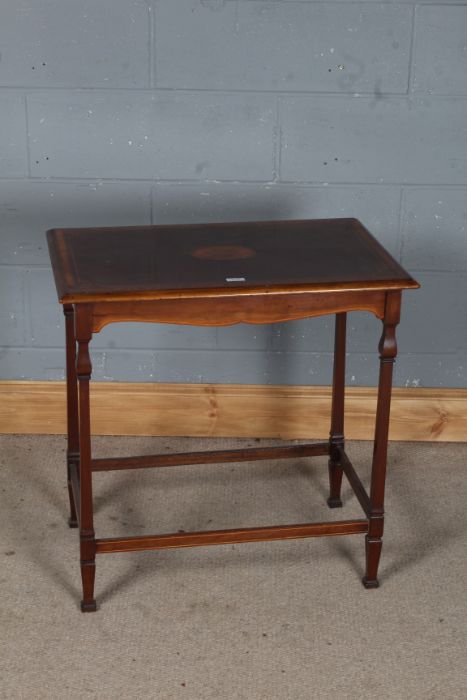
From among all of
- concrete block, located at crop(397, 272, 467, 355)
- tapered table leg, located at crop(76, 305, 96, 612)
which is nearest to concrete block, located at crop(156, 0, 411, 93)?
concrete block, located at crop(397, 272, 467, 355)

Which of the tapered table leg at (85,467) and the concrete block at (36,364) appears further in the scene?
the concrete block at (36,364)

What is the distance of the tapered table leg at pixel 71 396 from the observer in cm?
282

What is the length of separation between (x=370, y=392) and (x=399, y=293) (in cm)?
104

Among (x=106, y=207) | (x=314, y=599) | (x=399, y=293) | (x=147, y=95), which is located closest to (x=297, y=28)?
(x=147, y=95)

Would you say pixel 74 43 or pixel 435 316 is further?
pixel 435 316

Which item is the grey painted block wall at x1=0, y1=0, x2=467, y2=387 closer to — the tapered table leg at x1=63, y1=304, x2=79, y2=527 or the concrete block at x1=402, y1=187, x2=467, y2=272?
the concrete block at x1=402, y1=187, x2=467, y2=272

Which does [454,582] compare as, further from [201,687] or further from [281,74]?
[281,74]

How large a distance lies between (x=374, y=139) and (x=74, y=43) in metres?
0.90

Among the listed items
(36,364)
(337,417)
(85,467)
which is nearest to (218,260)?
(85,467)

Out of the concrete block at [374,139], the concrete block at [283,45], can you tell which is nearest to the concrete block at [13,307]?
the concrete block at [283,45]

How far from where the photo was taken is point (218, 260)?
2.62 m

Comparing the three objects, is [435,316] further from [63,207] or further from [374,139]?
[63,207]

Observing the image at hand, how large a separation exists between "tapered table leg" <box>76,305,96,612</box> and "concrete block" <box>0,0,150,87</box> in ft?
3.46

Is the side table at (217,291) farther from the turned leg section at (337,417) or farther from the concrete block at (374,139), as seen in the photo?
the concrete block at (374,139)
